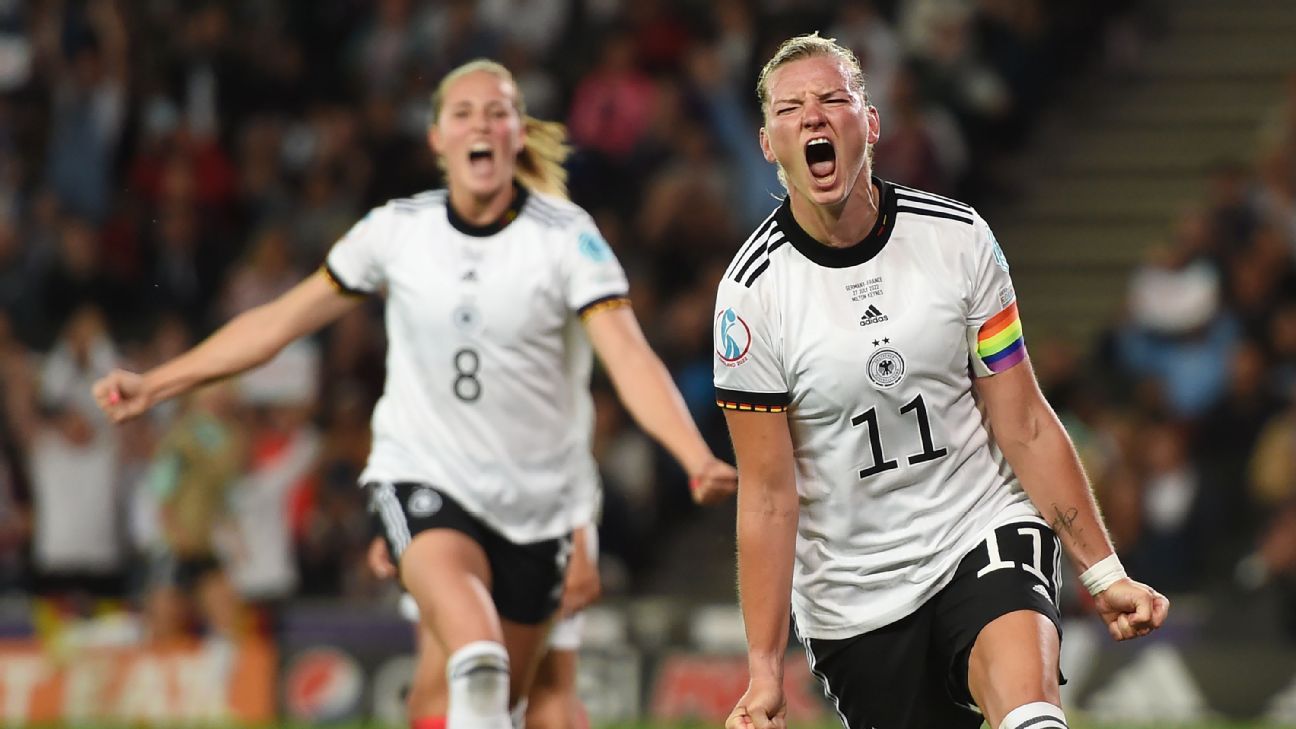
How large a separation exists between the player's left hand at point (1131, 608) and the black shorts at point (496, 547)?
264 centimetres

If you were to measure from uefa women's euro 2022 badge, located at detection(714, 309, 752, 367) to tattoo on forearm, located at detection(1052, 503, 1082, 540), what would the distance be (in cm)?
91

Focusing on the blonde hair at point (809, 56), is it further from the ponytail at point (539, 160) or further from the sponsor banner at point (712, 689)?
the sponsor banner at point (712, 689)

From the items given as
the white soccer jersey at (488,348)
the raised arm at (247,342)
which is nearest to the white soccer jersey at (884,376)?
the white soccer jersey at (488,348)

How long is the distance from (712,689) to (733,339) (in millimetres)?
6947

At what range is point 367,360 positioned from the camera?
48.8 ft

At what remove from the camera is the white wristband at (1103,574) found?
5070 millimetres

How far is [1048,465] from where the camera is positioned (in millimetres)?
5219

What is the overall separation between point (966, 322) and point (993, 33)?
11359mm

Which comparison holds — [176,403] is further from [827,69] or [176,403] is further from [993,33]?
[827,69]

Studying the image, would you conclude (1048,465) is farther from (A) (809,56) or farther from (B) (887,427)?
(A) (809,56)

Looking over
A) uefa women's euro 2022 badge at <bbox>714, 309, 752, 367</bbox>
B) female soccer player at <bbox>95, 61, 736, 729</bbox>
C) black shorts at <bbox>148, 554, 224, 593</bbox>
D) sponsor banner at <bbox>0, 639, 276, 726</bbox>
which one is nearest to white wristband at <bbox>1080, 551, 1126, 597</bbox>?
uefa women's euro 2022 badge at <bbox>714, 309, 752, 367</bbox>

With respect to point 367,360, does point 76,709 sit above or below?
below

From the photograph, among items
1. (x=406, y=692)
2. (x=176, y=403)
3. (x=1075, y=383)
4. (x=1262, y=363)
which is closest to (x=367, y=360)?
(x=176, y=403)

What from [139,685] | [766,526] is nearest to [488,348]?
[766,526]
